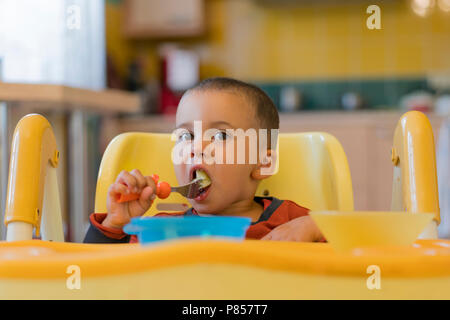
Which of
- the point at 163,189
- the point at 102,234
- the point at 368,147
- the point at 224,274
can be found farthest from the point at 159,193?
the point at 368,147

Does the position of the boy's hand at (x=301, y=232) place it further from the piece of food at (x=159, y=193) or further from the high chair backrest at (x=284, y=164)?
the high chair backrest at (x=284, y=164)

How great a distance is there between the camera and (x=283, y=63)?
359 centimetres

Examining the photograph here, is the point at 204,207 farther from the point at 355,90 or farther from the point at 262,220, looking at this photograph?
the point at 355,90

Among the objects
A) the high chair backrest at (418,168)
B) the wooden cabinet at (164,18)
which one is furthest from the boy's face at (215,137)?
the wooden cabinet at (164,18)

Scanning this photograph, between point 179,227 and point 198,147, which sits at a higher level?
point 198,147

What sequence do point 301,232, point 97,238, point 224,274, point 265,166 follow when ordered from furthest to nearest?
1. point 265,166
2. point 97,238
3. point 301,232
4. point 224,274

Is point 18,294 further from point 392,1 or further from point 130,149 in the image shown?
point 392,1

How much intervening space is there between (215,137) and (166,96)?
2603 mm

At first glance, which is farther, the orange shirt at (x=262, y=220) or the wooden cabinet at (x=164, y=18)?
the wooden cabinet at (x=164, y=18)

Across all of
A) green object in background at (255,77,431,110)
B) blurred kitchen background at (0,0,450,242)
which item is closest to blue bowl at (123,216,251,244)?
blurred kitchen background at (0,0,450,242)

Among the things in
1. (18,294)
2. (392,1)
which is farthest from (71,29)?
(18,294)

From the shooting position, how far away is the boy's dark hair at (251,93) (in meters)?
1.04

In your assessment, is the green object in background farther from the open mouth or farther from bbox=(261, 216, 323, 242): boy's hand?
bbox=(261, 216, 323, 242): boy's hand

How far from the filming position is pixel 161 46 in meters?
3.75
